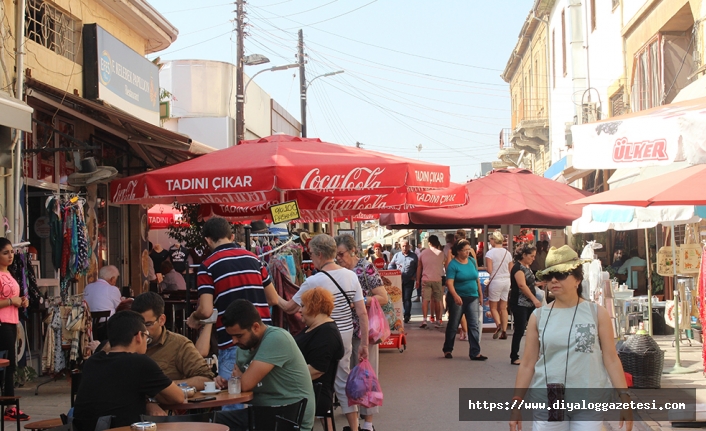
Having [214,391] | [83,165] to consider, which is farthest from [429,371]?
[214,391]

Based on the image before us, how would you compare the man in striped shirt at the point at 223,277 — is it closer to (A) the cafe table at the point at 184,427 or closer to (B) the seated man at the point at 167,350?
(B) the seated man at the point at 167,350

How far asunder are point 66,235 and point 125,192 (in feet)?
3.27

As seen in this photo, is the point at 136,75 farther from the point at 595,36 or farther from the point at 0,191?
the point at 595,36

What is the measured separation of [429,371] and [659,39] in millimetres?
8769

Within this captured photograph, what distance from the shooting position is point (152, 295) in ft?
19.3

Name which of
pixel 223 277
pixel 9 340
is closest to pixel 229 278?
pixel 223 277

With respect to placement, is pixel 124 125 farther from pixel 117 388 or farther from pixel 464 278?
pixel 117 388

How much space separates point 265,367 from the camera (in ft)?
17.5

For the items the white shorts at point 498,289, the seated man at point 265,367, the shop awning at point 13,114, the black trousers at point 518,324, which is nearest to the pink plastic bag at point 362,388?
the seated man at point 265,367

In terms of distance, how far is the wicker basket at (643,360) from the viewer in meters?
9.09

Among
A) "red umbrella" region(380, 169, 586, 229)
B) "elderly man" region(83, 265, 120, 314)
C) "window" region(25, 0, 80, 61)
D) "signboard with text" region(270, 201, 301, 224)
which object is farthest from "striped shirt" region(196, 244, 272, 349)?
"red umbrella" region(380, 169, 586, 229)

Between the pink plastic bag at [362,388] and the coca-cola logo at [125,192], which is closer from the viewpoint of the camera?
the pink plastic bag at [362,388]

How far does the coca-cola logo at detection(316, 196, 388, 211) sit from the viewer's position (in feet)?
40.3

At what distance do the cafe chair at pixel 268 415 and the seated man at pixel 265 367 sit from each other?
0.33 metres
